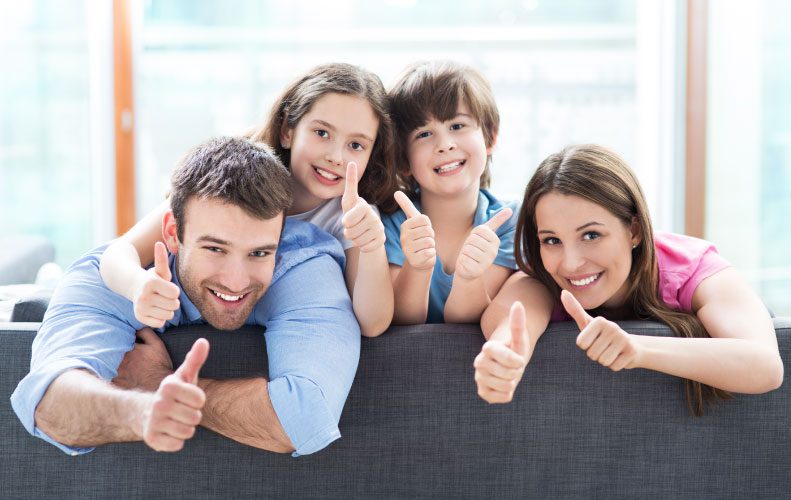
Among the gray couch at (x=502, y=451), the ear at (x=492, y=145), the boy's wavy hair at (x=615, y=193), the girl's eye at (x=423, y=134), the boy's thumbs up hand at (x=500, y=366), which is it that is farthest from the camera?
the ear at (x=492, y=145)

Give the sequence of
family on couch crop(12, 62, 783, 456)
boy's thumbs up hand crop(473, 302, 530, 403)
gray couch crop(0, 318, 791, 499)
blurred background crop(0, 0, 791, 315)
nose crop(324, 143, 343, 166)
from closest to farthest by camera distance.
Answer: boy's thumbs up hand crop(473, 302, 530, 403) < family on couch crop(12, 62, 783, 456) < gray couch crop(0, 318, 791, 499) < nose crop(324, 143, 343, 166) < blurred background crop(0, 0, 791, 315)

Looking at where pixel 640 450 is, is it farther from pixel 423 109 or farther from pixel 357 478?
pixel 423 109

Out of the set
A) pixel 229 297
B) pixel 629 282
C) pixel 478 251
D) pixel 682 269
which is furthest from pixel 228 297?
pixel 682 269

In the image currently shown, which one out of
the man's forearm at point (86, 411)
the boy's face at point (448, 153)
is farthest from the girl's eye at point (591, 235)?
the man's forearm at point (86, 411)

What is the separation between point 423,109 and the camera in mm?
1965

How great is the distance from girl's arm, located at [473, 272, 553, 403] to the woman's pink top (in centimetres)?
10

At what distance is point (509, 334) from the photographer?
141 centimetres

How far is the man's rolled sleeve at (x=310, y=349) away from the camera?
1.38 m

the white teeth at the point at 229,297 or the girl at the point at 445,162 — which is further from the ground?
the girl at the point at 445,162

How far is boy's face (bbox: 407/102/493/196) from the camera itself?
1.94 meters

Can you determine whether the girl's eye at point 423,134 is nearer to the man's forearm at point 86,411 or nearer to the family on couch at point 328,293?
the family on couch at point 328,293

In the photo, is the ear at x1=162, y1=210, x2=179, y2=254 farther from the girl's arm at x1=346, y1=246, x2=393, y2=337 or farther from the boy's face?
the boy's face

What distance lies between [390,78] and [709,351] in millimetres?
3035

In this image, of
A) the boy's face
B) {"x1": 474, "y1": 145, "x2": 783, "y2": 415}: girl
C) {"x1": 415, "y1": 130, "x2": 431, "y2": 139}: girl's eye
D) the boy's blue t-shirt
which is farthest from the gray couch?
{"x1": 415, "y1": 130, "x2": 431, "y2": 139}: girl's eye
